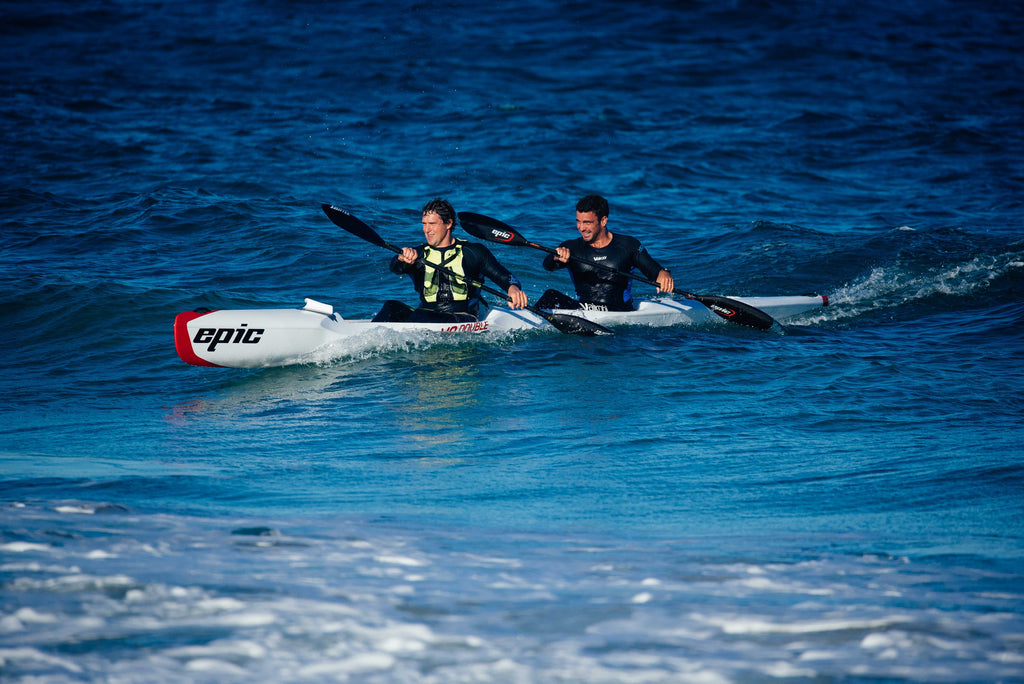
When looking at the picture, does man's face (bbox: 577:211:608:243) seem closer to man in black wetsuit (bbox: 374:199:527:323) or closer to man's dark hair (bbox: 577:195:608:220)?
man's dark hair (bbox: 577:195:608:220)

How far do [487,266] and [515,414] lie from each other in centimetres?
229

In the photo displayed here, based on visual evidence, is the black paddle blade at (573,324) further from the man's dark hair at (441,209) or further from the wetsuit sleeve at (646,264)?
the man's dark hair at (441,209)

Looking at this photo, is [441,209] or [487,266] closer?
[441,209]

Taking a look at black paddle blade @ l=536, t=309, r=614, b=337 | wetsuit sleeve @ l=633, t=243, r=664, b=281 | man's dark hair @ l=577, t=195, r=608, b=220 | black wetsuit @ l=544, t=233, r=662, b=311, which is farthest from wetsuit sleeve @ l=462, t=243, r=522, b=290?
wetsuit sleeve @ l=633, t=243, r=664, b=281

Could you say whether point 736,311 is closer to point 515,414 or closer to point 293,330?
point 515,414

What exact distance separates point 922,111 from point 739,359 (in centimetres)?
1637

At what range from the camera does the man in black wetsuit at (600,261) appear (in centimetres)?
880

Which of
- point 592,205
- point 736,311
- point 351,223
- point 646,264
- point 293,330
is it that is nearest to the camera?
point 293,330

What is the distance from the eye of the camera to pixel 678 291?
29.9 feet

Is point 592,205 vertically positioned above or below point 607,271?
above

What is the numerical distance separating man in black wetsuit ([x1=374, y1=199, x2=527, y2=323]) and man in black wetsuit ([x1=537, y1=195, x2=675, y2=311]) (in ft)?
2.64

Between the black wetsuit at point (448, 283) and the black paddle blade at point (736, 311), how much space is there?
86.9 inches

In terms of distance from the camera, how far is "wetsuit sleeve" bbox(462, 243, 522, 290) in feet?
27.8

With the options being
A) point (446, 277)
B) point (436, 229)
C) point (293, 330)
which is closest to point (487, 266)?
point (446, 277)
